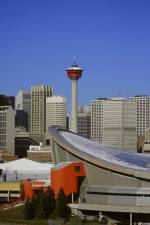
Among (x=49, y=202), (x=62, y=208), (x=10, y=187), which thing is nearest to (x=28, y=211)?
(x=49, y=202)

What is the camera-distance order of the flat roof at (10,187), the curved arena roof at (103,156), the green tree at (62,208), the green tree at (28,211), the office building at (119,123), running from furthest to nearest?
the office building at (119,123) < the flat roof at (10,187) < the curved arena roof at (103,156) < the green tree at (28,211) < the green tree at (62,208)

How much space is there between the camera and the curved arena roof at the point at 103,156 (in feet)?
191

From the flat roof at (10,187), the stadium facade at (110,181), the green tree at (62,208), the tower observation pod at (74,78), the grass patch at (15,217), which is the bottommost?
the grass patch at (15,217)

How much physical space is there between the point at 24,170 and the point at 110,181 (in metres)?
60.7

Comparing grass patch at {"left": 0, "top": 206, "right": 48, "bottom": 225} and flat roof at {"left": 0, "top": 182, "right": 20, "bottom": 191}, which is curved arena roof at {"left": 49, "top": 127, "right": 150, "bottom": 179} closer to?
grass patch at {"left": 0, "top": 206, "right": 48, "bottom": 225}

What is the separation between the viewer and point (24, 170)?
390ft

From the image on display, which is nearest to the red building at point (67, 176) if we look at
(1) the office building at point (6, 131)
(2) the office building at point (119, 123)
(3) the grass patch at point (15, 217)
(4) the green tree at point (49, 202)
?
(4) the green tree at point (49, 202)

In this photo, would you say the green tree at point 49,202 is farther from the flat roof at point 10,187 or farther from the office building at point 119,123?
the office building at point 119,123

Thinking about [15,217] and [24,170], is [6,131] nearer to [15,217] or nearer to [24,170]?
[24,170]

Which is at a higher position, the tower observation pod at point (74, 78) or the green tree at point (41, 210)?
the tower observation pod at point (74, 78)

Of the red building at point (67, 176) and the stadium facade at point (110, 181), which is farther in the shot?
the red building at point (67, 176)

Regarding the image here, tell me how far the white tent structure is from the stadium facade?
4605 cm

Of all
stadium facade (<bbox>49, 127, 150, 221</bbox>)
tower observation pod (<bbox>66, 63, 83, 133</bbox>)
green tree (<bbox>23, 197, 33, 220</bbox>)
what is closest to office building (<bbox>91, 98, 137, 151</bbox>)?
tower observation pod (<bbox>66, 63, 83, 133</bbox>)

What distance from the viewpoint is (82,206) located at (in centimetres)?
5862
